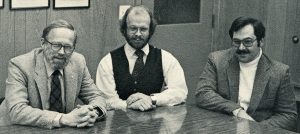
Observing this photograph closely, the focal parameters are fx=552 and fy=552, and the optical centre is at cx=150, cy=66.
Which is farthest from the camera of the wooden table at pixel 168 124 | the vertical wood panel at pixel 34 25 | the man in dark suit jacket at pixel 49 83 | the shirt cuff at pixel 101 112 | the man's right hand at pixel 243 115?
the vertical wood panel at pixel 34 25

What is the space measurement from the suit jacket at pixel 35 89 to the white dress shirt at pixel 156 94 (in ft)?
0.95

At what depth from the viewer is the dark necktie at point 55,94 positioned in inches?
120

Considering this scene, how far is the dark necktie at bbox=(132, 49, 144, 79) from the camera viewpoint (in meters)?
3.69

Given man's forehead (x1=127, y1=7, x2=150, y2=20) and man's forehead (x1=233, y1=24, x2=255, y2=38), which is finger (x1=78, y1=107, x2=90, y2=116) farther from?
man's forehead (x1=233, y1=24, x2=255, y2=38)

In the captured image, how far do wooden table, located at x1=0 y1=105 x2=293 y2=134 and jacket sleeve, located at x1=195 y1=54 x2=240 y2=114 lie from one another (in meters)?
0.14

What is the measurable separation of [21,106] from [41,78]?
0.23m

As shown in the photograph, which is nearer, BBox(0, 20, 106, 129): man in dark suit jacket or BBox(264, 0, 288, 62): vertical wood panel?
BBox(0, 20, 106, 129): man in dark suit jacket

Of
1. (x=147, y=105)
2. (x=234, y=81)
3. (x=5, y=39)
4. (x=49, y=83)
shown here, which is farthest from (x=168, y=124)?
(x=5, y=39)

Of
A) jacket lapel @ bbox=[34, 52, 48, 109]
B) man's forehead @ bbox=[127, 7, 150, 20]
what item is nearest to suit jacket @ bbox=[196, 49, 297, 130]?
man's forehead @ bbox=[127, 7, 150, 20]

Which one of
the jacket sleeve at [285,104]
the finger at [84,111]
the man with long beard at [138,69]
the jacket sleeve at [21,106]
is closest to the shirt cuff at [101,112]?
the finger at [84,111]

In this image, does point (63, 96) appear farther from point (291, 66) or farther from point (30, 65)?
point (291, 66)

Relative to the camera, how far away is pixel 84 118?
2699mm

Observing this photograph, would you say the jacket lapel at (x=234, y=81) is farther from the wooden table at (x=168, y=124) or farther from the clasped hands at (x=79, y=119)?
the clasped hands at (x=79, y=119)

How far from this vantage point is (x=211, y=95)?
3.46 m
